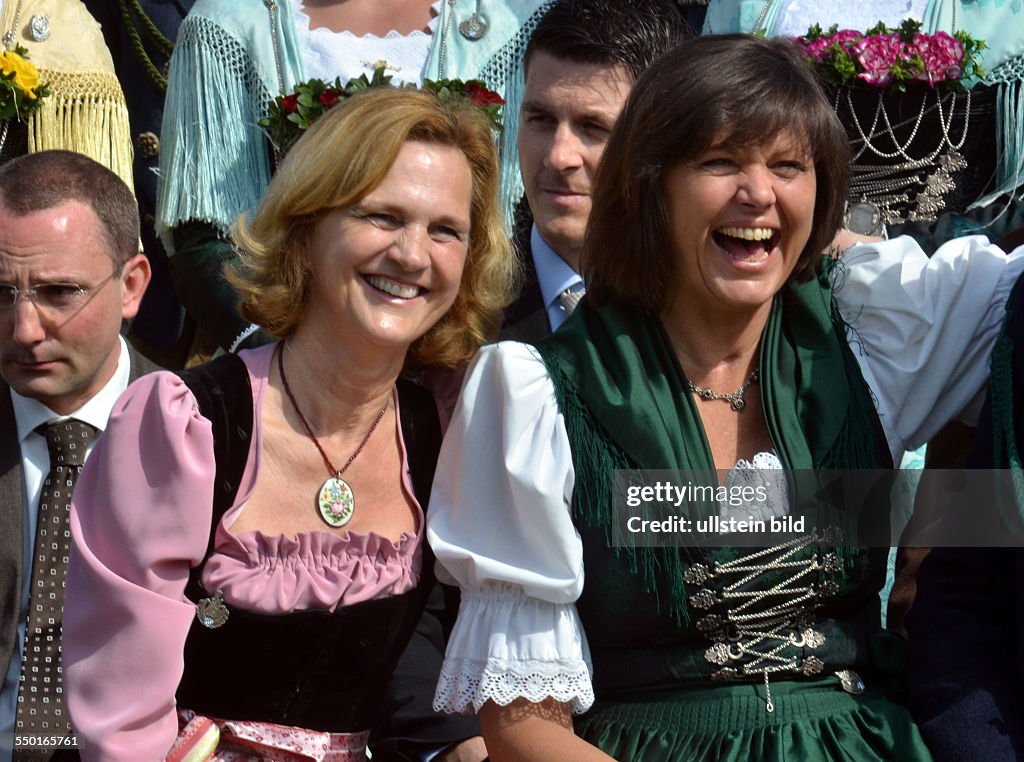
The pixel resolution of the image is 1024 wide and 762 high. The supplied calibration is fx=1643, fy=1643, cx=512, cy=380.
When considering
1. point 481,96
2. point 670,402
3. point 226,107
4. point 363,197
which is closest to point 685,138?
point 670,402

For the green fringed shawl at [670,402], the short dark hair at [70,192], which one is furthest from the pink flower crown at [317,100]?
the green fringed shawl at [670,402]

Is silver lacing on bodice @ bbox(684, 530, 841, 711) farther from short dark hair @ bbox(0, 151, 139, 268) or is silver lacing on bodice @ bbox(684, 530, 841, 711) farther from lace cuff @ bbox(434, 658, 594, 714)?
short dark hair @ bbox(0, 151, 139, 268)

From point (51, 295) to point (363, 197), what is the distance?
3.08 ft

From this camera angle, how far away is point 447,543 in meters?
2.98

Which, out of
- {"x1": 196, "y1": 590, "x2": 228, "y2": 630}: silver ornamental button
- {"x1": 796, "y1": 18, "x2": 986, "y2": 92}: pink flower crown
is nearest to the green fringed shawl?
{"x1": 196, "y1": 590, "x2": 228, "y2": 630}: silver ornamental button

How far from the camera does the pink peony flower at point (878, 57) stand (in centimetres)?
396

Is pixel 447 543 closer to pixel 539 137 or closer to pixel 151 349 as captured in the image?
pixel 539 137

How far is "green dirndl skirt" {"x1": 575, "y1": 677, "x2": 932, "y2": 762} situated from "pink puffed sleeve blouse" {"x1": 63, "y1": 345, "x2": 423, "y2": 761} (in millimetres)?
540

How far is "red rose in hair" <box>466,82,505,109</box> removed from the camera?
4.26 m

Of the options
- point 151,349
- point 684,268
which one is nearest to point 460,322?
point 684,268

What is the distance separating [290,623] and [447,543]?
13.7 inches

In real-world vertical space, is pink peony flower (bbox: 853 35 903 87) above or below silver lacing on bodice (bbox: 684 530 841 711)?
above

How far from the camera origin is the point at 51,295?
3.72 metres

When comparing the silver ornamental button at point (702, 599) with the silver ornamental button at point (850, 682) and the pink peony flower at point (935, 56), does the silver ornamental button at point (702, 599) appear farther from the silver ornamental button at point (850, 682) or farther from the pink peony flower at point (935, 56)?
the pink peony flower at point (935, 56)
